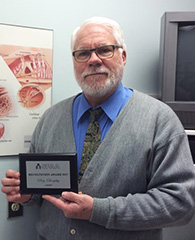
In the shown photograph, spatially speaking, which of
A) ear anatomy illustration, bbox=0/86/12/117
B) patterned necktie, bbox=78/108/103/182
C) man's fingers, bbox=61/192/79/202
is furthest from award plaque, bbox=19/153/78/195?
ear anatomy illustration, bbox=0/86/12/117

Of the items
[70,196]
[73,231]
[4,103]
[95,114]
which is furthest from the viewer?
[4,103]

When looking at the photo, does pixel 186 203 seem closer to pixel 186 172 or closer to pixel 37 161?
pixel 186 172

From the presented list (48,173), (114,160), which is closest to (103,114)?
(114,160)

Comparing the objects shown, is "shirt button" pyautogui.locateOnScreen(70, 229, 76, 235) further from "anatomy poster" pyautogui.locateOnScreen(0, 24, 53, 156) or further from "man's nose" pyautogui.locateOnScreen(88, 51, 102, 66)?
"man's nose" pyautogui.locateOnScreen(88, 51, 102, 66)

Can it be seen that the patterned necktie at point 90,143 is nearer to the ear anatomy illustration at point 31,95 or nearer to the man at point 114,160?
the man at point 114,160

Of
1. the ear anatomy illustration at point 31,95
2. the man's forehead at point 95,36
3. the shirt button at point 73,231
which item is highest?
the man's forehead at point 95,36

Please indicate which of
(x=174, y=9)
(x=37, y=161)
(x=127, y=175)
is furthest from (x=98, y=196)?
(x=174, y=9)

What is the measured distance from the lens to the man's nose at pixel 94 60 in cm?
96

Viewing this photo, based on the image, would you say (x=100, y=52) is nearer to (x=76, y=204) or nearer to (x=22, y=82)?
(x=22, y=82)

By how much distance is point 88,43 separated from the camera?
98 centimetres

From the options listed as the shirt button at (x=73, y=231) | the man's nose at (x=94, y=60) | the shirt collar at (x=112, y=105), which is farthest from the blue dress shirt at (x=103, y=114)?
the shirt button at (x=73, y=231)

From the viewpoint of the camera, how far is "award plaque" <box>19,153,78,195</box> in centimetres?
81

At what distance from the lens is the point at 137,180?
0.90m

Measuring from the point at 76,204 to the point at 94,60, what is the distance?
50 centimetres
